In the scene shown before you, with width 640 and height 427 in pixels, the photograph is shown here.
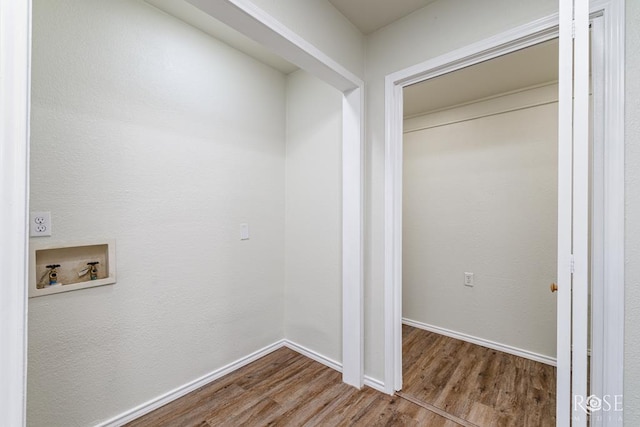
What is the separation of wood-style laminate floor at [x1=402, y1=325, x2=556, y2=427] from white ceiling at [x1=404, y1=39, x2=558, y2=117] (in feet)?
7.09

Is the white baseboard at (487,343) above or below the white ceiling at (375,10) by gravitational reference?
below

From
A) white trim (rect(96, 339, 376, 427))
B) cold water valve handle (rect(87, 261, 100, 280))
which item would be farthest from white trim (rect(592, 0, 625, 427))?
cold water valve handle (rect(87, 261, 100, 280))

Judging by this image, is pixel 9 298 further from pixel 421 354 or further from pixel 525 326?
pixel 525 326

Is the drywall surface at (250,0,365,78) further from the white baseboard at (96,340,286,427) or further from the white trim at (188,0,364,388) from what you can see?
the white baseboard at (96,340,286,427)

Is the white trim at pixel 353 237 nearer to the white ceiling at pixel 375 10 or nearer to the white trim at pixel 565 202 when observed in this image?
the white ceiling at pixel 375 10

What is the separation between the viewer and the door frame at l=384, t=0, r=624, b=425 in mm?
1114

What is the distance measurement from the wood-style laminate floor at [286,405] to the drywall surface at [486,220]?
4.32ft

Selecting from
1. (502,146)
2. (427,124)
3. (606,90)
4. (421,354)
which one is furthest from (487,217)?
(606,90)

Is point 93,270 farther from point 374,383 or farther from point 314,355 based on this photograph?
point 374,383

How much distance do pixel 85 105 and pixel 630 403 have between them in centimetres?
288

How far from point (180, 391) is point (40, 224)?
4.39 feet

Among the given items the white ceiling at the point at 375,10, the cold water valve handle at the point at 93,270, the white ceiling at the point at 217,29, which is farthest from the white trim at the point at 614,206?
the cold water valve handle at the point at 93,270

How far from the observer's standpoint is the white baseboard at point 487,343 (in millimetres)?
2344

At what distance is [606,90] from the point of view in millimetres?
1142
